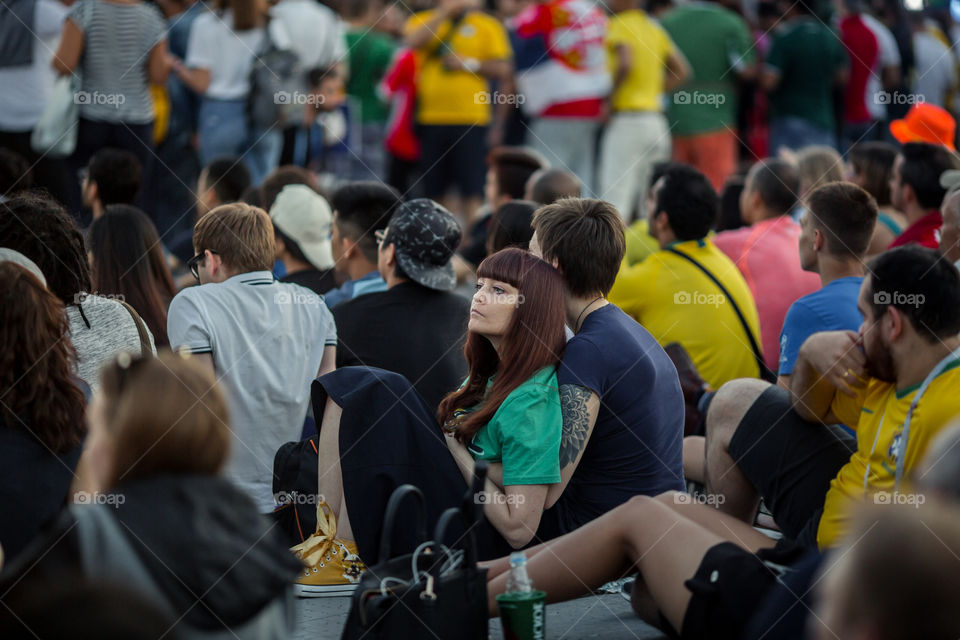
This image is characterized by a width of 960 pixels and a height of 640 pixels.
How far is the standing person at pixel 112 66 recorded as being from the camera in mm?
6605

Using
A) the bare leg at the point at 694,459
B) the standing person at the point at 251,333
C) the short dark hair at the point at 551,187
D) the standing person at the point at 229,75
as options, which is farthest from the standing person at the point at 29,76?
the bare leg at the point at 694,459

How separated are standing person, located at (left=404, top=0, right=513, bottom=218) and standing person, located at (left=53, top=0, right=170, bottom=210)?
1954 millimetres

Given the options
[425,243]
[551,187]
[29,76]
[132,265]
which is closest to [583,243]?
[425,243]

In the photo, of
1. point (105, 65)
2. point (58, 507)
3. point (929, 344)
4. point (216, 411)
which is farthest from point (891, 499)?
point (105, 65)

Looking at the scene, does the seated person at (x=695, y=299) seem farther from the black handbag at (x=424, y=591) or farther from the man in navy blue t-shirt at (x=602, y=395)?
the black handbag at (x=424, y=591)

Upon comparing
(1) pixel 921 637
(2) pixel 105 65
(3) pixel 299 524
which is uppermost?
(2) pixel 105 65

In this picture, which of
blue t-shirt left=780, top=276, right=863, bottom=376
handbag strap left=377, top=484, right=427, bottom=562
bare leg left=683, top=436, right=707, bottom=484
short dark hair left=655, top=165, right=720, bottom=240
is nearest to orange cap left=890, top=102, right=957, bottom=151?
short dark hair left=655, top=165, right=720, bottom=240

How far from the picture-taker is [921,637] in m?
1.56

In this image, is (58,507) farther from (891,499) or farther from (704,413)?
(704,413)

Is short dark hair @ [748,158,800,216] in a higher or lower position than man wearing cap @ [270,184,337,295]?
higher

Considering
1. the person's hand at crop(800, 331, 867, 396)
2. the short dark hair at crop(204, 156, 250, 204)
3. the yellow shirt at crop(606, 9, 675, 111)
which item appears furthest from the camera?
the yellow shirt at crop(606, 9, 675, 111)

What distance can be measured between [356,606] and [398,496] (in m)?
0.27

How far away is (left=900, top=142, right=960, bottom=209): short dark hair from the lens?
5133 mm

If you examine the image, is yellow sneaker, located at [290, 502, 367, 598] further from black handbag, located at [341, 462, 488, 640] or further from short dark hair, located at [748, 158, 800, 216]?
short dark hair, located at [748, 158, 800, 216]
